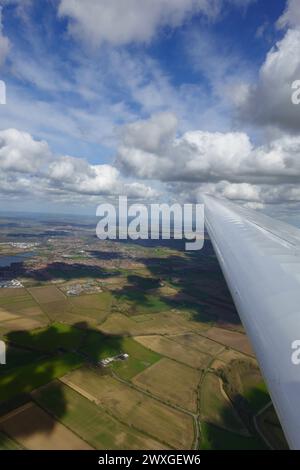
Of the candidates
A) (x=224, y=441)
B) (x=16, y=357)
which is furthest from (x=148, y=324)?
(x=224, y=441)

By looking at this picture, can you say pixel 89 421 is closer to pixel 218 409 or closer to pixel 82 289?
pixel 218 409

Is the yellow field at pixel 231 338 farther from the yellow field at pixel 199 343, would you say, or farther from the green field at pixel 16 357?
the green field at pixel 16 357

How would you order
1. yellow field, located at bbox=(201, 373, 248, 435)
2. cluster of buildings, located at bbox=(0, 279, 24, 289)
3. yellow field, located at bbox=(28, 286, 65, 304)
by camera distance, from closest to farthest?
yellow field, located at bbox=(201, 373, 248, 435) → yellow field, located at bbox=(28, 286, 65, 304) → cluster of buildings, located at bbox=(0, 279, 24, 289)

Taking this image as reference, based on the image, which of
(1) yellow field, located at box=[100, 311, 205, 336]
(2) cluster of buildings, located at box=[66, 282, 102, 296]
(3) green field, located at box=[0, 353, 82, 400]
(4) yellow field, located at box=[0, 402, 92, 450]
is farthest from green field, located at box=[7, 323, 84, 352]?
(2) cluster of buildings, located at box=[66, 282, 102, 296]

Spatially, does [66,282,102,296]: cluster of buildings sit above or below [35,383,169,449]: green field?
below

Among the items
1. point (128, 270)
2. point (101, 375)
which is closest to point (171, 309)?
point (101, 375)

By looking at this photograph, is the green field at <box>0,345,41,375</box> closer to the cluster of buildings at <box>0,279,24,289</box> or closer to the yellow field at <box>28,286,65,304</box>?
the yellow field at <box>28,286,65,304</box>
